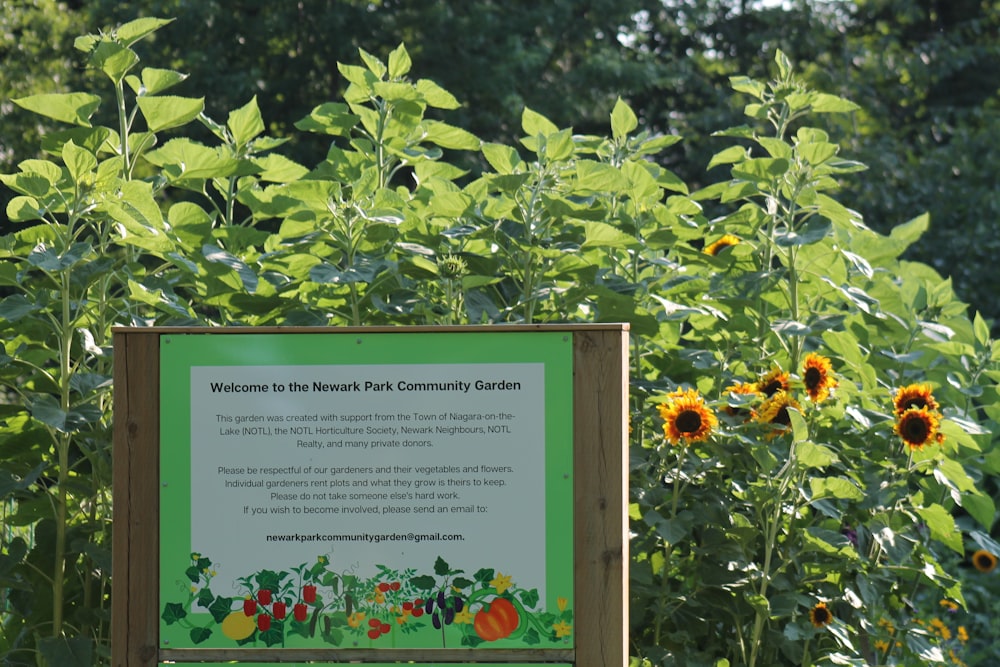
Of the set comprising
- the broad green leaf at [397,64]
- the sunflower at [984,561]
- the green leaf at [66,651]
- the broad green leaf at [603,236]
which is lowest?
the green leaf at [66,651]

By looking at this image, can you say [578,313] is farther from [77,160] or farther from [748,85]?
[77,160]

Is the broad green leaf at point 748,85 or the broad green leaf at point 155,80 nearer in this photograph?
the broad green leaf at point 155,80

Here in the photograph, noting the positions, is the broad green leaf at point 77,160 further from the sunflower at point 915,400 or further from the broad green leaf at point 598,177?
the sunflower at point 915,400

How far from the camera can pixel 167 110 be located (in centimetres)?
283

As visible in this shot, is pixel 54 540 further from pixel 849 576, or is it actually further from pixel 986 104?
pixel 986 104

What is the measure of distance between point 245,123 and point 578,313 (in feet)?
3.21

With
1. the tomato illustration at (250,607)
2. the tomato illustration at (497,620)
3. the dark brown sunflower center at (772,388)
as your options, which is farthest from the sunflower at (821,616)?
the tomato illustration at (250,607)

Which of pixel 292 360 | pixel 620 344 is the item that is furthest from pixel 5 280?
pixel 620 344

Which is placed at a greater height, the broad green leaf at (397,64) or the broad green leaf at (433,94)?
the broad green leaf at (397,64)

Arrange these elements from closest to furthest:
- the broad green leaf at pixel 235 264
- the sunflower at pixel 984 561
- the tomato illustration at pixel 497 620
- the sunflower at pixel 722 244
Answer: the tomato illustration at pixel 497 620 → the broad green leaf at pixel 235 264 → the sunflower at pixel 722 244 → the sunflower at pixel 984 561

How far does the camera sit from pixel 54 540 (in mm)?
2906

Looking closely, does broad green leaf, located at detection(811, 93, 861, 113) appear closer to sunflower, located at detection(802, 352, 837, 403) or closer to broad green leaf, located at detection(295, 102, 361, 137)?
sunflower, located at detection(802, 352, 837, 403)

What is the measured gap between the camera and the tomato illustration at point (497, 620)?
223cm

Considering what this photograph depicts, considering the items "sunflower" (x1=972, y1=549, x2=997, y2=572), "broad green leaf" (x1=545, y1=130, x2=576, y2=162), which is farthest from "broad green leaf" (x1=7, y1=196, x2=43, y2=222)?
"sunflower" (x1=972, y1=549, x2=997, y2=572)
